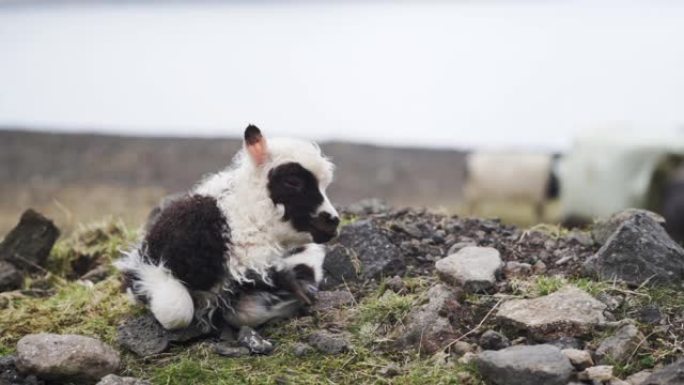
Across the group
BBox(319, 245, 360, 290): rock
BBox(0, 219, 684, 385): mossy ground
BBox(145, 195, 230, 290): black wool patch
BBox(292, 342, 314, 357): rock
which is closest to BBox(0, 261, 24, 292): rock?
BBox(0, 219, 684, 385): mossy ground

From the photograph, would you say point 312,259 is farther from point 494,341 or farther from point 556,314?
point 556,314

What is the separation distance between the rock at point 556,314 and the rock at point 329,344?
23.9 inches

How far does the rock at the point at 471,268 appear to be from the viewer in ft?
14.5

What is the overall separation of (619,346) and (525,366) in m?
0.45

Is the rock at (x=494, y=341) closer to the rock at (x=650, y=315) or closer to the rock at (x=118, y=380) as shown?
the rock at (x=650, y=315)

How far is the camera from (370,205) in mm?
Result: 5730

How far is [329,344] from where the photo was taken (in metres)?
4.20

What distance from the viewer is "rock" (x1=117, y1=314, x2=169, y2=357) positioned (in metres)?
4.28

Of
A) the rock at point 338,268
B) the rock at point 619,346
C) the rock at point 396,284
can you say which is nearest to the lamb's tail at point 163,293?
the rock at point 338,268

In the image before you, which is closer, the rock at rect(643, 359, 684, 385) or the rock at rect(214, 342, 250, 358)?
the rock at rect(643, 359, 684, 385)

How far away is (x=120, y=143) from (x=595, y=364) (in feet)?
31.9

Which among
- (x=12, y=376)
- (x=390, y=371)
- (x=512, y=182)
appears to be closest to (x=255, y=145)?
(x=390, y=371)

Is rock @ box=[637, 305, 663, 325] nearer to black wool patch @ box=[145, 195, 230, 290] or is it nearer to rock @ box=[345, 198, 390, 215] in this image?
black wool patch @ box=[145, 195, 230, 290]

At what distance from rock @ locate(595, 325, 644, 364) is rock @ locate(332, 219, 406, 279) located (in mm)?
1133
